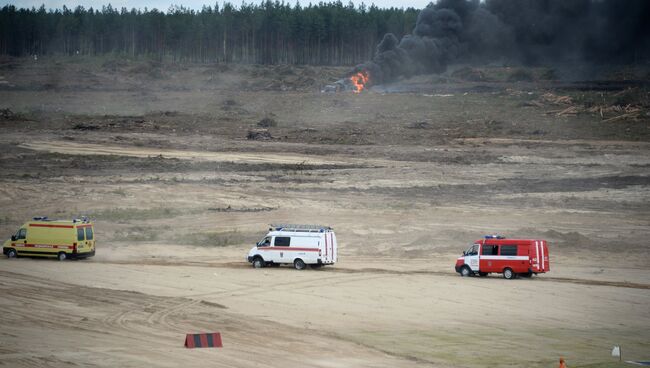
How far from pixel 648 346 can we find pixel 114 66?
340ft

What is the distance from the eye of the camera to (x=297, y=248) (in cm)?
3412

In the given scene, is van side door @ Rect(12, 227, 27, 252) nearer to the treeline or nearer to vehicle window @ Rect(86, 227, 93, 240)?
vehicle window @ Rect(86, 227, 93, 240)

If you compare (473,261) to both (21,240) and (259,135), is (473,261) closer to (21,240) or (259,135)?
(21,240)

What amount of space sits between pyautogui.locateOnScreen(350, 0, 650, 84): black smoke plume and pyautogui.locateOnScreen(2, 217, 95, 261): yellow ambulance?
215ft

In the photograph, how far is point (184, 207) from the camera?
1836 inches

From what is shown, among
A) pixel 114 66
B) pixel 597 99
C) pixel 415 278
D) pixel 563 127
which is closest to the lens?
pixel 415 278

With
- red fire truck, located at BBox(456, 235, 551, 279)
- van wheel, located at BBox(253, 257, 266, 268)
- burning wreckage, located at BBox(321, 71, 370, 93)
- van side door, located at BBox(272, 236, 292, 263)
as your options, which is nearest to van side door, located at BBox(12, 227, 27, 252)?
van wheel, located at BBox(253, 257, 266, 268)

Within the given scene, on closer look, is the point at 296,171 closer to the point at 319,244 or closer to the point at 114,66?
the point at 319,244

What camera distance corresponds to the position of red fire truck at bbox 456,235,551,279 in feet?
106

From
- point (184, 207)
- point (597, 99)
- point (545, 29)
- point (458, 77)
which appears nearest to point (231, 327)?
Answer: point (184, 207)

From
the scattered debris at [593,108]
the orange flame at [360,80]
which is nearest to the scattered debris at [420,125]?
the scattered debris at [593,108]

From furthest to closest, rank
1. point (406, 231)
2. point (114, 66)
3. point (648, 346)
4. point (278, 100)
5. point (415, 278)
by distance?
point (114, 66) → point (278, 100) → point (406, 231) → point (415, 278) → point (648, 346)

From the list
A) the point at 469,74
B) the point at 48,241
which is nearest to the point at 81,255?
the point at 48,241

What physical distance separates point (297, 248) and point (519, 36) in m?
69.2
